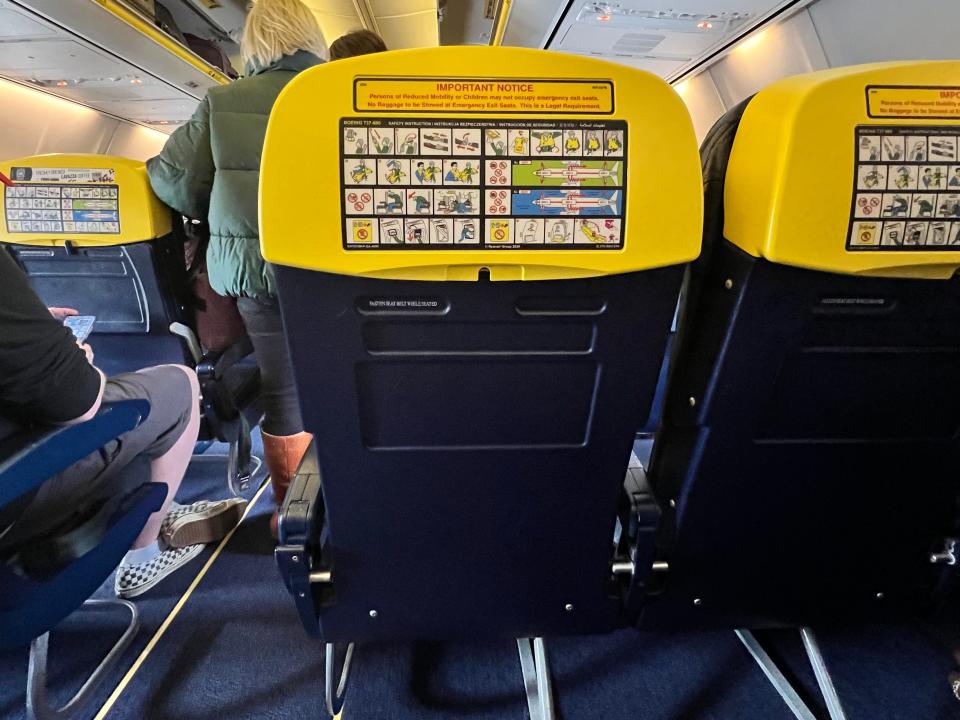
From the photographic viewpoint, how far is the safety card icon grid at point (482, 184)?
2.30 feet

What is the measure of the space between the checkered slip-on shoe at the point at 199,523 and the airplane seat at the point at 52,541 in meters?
0.69

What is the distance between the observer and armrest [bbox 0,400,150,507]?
3.32ft

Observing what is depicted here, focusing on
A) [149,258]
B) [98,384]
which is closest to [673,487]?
[98,384]

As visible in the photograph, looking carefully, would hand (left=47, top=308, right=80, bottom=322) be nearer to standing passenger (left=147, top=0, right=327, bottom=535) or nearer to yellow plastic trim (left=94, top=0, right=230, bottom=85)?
standing passenger (left=147, top=0, right=327, bottom=535)

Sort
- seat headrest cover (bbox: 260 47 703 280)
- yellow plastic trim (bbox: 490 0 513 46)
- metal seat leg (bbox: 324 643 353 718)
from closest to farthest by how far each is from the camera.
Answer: seat headrest cover (bbox: 260 47 703 280) → metal seat leg (bbox: 324 643 353 718) → yellow plastic trim (bbox: 490 0 513 46)

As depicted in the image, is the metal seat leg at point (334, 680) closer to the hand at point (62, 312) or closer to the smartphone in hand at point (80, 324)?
the smartphone in hand at point (80, 324)

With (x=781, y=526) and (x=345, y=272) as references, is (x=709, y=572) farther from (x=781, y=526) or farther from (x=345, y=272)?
(x=345, y=272)

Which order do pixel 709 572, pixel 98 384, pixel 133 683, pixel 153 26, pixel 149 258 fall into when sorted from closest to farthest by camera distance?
pixel 709 572, pixel 98 384, pixel 133 683, pixel 149 258, pixel 153 26

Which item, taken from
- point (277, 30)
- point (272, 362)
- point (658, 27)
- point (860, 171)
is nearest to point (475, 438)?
point (860, 171)

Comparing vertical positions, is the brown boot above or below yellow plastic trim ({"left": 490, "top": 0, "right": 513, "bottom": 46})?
below

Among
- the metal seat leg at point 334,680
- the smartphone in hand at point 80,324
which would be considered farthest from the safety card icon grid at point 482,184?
the smartphone in hand at point 80,324

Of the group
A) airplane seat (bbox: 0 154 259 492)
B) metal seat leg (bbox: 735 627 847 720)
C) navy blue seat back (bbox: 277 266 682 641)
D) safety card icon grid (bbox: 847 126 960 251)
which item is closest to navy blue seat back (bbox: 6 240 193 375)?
airplane seat (bbox: 0 154 259 492)

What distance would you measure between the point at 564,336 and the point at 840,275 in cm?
44

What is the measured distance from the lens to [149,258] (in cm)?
200
